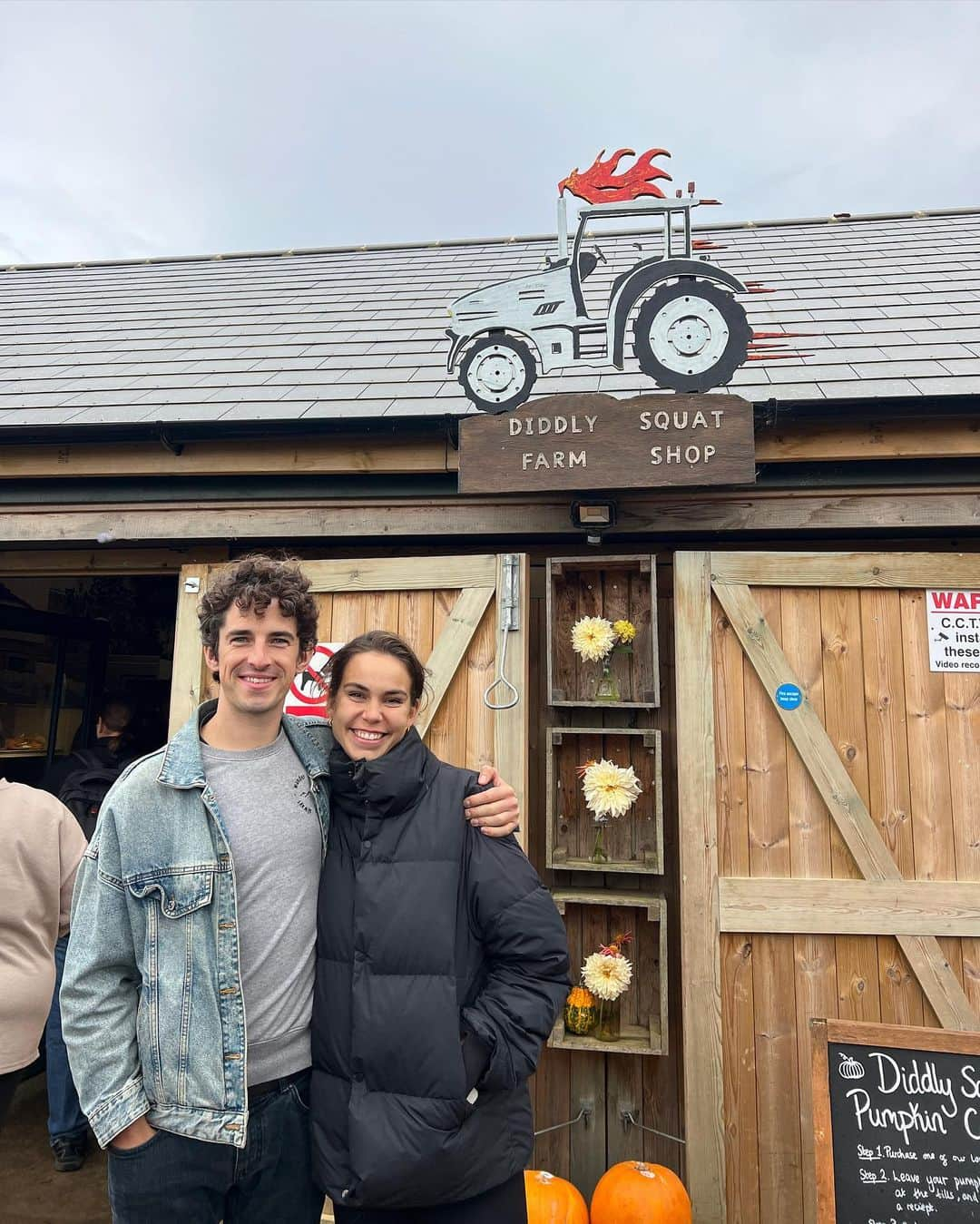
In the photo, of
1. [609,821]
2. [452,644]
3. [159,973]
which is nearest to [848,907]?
[609,821]

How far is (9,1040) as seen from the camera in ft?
6.43

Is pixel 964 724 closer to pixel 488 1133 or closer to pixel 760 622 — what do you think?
pixel 760 622

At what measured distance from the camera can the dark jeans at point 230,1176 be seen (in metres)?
1.46

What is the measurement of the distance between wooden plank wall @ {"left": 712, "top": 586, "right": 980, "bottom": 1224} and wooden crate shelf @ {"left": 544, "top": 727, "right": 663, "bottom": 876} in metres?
0.31

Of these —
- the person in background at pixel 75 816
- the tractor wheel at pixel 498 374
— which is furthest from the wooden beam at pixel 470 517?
the person in background at pixel 75 816

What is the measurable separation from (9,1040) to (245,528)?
6.46 ft

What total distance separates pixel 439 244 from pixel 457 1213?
7198 millimetres

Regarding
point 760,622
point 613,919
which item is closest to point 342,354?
point 760,622

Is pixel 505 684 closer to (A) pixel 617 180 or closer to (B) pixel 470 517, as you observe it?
(B) pixel 470 517

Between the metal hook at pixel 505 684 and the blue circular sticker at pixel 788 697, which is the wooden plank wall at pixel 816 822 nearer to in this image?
the blue circular sticker at pixel 788 697

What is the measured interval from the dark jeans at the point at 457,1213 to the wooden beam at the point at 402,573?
1.95m

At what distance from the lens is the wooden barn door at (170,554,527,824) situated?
9.60 ft

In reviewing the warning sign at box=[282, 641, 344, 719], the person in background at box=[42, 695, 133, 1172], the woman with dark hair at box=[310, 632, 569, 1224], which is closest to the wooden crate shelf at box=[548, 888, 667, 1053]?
the warning sign at box=[282, 641, 344, 719]

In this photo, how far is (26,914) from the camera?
6.63 ft
